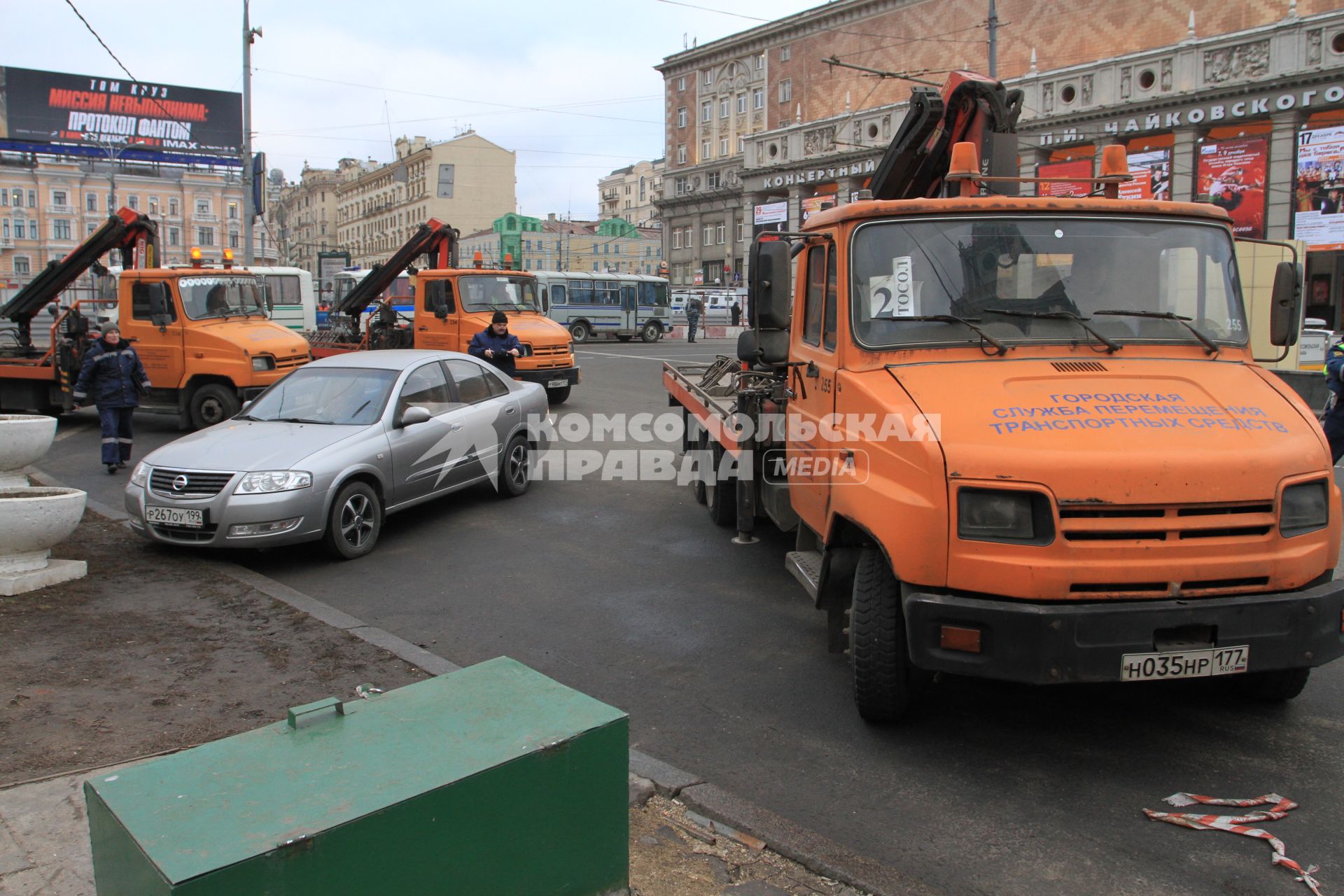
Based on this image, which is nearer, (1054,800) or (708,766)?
(1054,800)

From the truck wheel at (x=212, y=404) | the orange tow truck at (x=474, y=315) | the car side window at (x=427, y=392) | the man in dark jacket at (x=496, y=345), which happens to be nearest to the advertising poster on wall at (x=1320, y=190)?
the orange tow truck at (x=474, y=315)

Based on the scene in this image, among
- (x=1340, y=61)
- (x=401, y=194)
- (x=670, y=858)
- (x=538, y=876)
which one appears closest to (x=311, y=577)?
(x=670, y=858)

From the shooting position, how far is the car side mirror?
324 inches

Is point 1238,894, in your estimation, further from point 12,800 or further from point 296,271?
point 296,271

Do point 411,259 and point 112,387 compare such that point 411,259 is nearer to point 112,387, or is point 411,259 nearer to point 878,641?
point 112,387

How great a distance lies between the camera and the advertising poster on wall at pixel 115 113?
5725 centimetres

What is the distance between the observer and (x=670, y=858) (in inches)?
137

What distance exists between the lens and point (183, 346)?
46.0ft

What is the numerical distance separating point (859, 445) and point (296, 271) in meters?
28.1

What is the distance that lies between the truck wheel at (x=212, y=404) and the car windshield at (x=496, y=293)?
14.5 ft

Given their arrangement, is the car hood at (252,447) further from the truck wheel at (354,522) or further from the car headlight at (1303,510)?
the car headlight at (1303,510)

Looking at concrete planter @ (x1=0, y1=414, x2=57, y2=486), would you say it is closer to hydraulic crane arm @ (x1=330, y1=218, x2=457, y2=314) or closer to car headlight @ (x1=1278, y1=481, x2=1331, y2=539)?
car headlight @ (x1=1278, y1=481, x2=1331, y2=539)


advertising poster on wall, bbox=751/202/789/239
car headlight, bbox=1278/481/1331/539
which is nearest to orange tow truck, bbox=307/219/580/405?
car headlight, bbox=1278/481/1331/539

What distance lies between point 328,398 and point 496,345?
4.78 metres
